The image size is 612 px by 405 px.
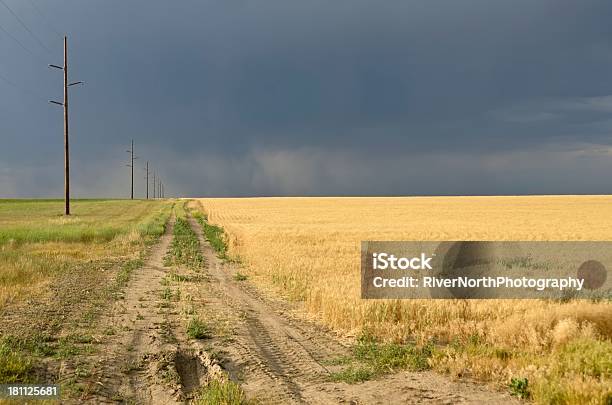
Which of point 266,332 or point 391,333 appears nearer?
point 391,333

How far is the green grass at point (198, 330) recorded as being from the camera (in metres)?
9.73

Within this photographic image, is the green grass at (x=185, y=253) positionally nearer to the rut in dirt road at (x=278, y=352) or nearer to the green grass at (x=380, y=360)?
the rut in dirt road at (x=278, y=352)

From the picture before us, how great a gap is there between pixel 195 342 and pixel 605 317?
7.50 metres

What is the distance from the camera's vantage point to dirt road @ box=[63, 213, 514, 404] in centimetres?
689

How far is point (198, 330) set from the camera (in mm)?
9875

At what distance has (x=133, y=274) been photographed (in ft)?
55.7

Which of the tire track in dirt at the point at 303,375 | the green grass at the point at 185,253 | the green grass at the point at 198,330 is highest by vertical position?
the green grass at the point at 185,253

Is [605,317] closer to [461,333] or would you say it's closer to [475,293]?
[461,333]

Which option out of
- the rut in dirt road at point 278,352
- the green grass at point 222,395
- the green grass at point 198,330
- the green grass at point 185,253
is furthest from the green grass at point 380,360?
the green grass at point 185,253

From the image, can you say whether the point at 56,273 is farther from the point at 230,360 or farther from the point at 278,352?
the point at 278,352

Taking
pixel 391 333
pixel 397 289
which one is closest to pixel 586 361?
pixel 391 333

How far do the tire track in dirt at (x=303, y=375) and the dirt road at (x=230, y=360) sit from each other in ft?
0.04

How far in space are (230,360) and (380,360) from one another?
2.38 meters

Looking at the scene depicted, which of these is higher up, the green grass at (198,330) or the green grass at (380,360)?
the green grass at (198,330)
